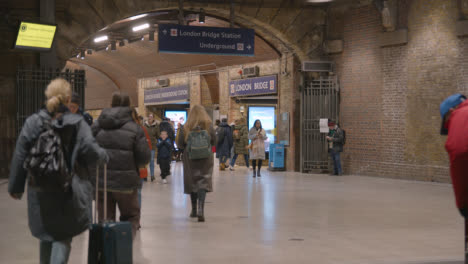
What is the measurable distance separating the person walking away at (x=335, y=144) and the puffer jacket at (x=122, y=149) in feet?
37.2

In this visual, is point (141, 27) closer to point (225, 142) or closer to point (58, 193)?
point (225, 142)

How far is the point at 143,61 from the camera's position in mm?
29156

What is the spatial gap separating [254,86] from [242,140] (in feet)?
11.5

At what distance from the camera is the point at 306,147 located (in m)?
17.6

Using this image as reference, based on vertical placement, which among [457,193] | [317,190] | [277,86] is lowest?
[317,190]

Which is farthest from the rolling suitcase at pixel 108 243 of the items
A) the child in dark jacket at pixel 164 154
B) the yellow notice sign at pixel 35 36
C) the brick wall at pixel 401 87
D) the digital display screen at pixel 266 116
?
the digital display screen at pixel 266 116

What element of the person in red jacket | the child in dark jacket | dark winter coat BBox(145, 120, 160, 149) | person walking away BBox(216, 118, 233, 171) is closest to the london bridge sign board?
dark winter coat BBox(145, 120, 160, 149)

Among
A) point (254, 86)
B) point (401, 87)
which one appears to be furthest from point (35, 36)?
point (254, 86)

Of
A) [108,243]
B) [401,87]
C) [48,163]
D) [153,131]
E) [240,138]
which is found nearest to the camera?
[48,163]

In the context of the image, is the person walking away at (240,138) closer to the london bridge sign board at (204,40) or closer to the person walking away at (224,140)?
the person walking away at (224,140)

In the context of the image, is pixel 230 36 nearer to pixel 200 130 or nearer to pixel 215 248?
pixel 200 130

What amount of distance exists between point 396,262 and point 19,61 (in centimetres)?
1146

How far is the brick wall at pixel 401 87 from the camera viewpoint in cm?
1373

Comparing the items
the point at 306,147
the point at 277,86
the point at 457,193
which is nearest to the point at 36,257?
the point at 457,193
